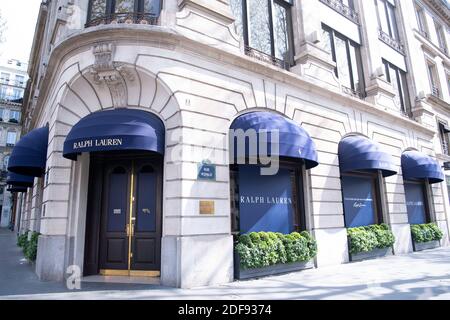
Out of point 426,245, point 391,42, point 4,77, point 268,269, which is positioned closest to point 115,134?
point 268,269

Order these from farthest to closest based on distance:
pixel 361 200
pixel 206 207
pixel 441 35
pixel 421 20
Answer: pixel 441 35 < pixel 421 20 < pixel 361 200 < pixel 206 207

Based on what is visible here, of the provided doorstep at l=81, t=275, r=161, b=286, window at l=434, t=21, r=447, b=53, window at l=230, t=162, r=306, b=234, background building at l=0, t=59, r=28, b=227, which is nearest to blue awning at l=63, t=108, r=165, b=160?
window at l=230, t=162, r=306, b=234

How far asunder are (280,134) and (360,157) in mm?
4537

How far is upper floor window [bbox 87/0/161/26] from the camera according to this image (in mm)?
9195

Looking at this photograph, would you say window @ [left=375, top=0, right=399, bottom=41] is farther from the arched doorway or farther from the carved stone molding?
the arched doorway

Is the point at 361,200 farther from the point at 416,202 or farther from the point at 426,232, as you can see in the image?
→ the point at 416,202

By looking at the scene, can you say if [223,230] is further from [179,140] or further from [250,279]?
[179,140]

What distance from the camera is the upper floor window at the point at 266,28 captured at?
11.3 meters

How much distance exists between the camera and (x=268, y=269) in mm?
9195

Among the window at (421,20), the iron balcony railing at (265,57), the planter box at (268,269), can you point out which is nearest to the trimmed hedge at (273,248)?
the planter box at (268,269)

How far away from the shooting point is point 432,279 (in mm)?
8195
